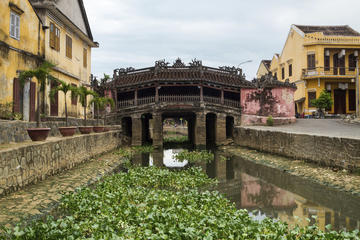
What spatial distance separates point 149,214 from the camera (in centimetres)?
576

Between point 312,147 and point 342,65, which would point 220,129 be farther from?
point 342,65

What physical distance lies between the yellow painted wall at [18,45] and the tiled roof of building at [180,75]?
10.5m

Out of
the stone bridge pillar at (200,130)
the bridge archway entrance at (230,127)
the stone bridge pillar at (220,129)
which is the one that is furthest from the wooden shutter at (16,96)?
the bridge archway entrance at (230,127)

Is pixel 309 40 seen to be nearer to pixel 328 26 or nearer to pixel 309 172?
pixel 328 26

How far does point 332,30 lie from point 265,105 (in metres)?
16.1

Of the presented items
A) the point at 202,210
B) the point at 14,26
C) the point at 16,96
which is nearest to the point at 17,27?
the point at 14,26

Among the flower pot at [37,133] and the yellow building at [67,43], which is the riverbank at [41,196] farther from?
the yellow building at [67,43]

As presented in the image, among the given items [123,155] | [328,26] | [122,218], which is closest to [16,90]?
[123,155]

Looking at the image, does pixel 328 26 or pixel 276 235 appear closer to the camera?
pixel 276 235

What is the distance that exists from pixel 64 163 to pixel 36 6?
1027 cm

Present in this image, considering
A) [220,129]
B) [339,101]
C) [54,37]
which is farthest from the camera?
[339,101]

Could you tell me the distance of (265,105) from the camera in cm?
2708

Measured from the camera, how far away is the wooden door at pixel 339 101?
106 ft

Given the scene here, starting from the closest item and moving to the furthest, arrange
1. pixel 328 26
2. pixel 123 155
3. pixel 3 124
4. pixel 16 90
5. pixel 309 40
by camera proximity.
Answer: pixel 3 124 < pixel 16 90 < pixel 123 155 < pixel 309 40 < pixel 328 26
